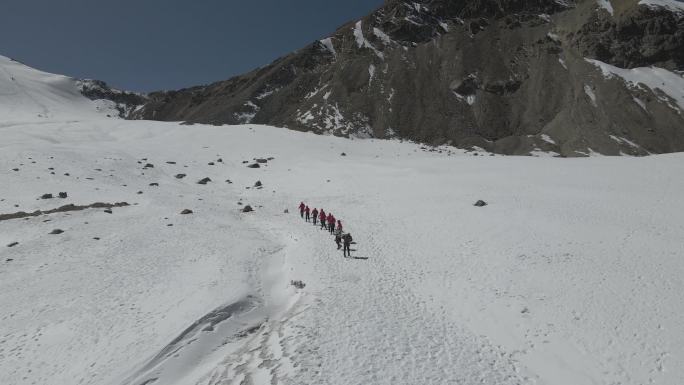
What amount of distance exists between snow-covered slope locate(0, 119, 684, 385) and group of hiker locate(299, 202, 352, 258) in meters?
0.86

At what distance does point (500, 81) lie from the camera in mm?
129500

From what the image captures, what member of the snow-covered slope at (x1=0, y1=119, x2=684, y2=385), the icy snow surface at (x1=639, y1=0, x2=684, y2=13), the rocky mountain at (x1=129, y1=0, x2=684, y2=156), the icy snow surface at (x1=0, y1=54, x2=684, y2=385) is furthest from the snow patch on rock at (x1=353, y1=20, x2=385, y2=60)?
the icy snow surface at (x1=0, y1=54, x2=684, y2=385)

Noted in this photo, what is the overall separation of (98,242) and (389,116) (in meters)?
105

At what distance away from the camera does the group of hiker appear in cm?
2492

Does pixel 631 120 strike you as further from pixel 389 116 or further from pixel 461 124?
pixel 389 116

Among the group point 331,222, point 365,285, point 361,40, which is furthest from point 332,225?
point 361,40

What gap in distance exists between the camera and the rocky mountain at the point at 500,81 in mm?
102812

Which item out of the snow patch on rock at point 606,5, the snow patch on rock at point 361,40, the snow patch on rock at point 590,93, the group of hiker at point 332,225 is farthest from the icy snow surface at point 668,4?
the group of hiker at point 332,225

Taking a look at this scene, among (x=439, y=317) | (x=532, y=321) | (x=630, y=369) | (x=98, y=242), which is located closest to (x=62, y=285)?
(x=98, y=242)

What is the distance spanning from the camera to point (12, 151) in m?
49.5

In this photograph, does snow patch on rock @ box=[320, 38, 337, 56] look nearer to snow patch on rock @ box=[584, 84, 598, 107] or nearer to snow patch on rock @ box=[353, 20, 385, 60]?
snow patch on rock @ box=[353, 20, 385, 60]

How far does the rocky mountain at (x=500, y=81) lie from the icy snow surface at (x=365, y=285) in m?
71.4

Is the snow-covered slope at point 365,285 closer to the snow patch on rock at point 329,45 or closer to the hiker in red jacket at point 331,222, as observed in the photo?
the hiker in red jacket at point 331,222

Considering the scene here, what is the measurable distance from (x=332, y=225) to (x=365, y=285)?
11035 millimetres
